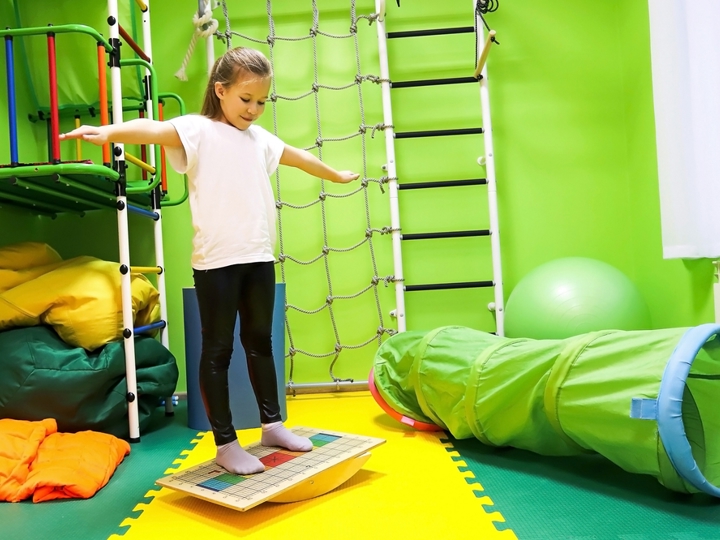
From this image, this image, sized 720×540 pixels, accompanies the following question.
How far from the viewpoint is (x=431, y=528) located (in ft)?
4.43

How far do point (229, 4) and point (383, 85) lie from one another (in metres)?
0.90

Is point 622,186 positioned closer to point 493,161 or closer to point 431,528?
point 493,161

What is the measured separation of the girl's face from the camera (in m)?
1.61

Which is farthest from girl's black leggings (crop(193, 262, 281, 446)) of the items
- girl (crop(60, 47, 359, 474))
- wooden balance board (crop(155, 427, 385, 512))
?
wooden balance board (crop(155, 427, 385, 512))

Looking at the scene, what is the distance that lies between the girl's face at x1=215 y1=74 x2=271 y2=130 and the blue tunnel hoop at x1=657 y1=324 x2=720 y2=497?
1.23 metres

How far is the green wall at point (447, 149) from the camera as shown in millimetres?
2943

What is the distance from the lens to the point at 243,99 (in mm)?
1640

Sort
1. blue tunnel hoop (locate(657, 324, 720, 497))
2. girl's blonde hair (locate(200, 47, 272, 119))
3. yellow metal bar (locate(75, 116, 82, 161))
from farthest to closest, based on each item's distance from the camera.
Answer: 1. yellow metal bar (locate(75, 116, 82, 161))
2. girl's blonde hair (locate(200, 47, 272, 119))
3. blue tunnel hoop (locate(657, 324, 720, 497))

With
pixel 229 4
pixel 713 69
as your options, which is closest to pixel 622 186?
pixel 713 69

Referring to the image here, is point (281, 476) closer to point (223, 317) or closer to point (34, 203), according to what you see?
point (223, 317)

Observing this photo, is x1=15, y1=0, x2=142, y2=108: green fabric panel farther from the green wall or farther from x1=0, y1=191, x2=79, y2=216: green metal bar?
x1=0, y1=191, x2=79, y2=216: green metal bar

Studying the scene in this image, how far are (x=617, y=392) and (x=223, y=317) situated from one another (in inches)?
40.8

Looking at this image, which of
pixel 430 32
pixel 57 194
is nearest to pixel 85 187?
pixel 57 194

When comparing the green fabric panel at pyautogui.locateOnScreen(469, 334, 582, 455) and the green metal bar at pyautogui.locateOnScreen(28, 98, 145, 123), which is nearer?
the green fabric panel at pyautogui.locateOnScreen(469, 334, 582, 455)
